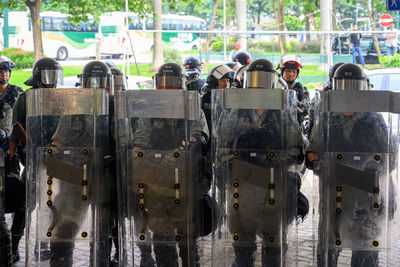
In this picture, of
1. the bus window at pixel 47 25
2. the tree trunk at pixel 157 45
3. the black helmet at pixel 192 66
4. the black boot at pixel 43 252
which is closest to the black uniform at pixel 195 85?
the black helmet at pixel 192 66

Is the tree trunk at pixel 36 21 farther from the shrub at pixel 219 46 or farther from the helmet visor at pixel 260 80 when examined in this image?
the helmet visor at pixel 260 80

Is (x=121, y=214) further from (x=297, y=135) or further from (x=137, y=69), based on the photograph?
(x=137, y=69)

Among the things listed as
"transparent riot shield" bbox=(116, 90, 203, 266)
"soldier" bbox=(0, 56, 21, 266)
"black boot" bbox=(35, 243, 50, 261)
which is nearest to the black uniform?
"soldier" bbox=(0, 56, 21, 266)

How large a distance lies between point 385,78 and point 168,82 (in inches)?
326

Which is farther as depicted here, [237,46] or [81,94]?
[237,46]

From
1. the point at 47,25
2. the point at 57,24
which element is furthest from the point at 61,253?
the point at 47,25

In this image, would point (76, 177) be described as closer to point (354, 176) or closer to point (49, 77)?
point (49, 77)

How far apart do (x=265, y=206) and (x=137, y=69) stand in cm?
1227

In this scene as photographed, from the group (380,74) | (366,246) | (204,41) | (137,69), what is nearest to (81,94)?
(366,246)

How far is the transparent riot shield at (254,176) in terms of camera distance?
4824 mm

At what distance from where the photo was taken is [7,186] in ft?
20.1

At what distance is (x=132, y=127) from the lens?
485 cm

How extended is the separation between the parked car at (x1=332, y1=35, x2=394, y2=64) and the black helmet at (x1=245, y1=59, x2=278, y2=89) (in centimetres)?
1065

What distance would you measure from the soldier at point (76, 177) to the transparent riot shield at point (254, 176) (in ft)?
3.01
